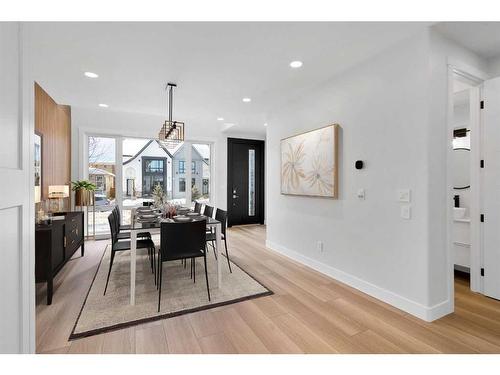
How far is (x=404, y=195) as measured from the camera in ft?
7.73

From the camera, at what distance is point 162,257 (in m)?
2.49

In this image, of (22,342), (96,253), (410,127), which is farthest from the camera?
(96,253)

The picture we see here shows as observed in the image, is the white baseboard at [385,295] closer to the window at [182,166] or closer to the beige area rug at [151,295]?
the beige area rug at [151,295]

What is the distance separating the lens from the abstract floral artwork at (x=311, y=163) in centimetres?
312

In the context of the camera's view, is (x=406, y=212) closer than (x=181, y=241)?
Yes

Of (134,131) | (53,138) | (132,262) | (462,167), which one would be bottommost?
(132,262)

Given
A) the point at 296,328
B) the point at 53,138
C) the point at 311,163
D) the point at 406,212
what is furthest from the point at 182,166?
the point at 406,212

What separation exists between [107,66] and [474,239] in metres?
4.55

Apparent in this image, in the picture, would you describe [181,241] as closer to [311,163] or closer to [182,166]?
[311,163]

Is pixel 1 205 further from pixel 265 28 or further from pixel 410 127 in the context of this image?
pixel 410 127

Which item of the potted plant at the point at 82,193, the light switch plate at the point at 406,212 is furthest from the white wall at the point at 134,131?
the light switch plate at the point at 406,212

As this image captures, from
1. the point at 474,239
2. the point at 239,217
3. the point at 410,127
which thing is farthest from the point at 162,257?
the point at 239,217

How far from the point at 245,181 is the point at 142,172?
2.72 meters

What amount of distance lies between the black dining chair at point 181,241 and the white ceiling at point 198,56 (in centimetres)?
177
